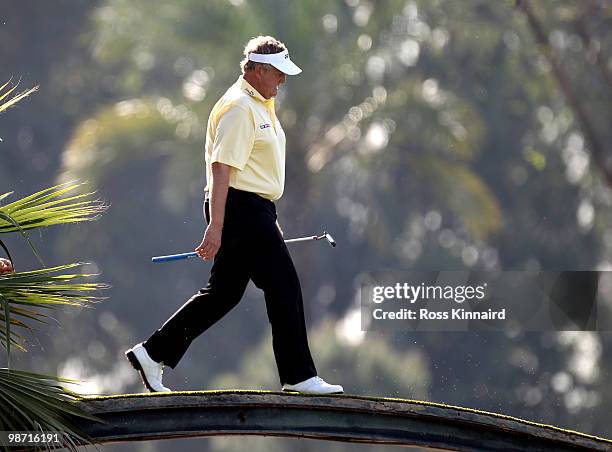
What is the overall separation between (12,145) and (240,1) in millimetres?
12535

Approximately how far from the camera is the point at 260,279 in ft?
29.2

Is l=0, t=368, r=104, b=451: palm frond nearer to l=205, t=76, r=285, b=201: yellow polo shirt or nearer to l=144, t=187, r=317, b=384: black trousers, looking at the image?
l=144, t=187, r=317, b=384: black trousers

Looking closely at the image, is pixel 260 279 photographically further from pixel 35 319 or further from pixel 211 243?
pixel 35 319

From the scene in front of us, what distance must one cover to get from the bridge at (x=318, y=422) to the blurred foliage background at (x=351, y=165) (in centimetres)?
1860

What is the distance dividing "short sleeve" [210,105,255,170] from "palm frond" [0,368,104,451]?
141 centimetres

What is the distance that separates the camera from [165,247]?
1495 inches

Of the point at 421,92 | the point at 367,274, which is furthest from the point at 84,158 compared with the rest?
the point at 367,274

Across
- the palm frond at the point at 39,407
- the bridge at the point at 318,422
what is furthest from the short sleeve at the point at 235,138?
the palm frond at the point at 39,407

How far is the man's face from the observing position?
894cm

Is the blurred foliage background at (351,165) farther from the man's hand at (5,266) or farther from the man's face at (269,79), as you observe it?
the man's hand at (5,266)

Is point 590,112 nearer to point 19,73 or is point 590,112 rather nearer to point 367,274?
point 367,274

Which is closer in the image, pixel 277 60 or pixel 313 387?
pixel 313 387

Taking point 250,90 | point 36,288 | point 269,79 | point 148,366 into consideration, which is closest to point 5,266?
point 36,288

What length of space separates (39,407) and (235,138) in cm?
171
